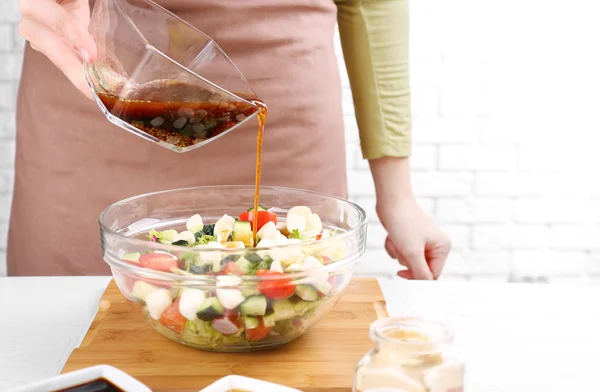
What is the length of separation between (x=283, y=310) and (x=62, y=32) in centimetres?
54

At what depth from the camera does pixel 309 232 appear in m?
1.09

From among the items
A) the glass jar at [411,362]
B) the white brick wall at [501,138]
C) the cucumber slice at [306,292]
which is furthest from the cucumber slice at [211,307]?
the white brick wall at [501,138]

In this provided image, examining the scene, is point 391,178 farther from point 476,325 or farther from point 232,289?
point 232,289

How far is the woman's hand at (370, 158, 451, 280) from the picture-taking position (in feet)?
5.20

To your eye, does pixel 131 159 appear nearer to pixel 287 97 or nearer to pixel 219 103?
pixel 287 97

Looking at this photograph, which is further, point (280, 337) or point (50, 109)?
point (50, 109)

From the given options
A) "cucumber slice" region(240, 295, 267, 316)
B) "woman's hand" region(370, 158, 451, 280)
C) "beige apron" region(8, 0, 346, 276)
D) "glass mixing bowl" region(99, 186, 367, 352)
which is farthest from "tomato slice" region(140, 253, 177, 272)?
"woman's hand" region(370, 158, 451, 280)

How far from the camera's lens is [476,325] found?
1.14 m

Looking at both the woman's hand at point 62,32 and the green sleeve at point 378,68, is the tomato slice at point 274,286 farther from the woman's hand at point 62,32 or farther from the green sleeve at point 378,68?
the green sleeve at point 378,68

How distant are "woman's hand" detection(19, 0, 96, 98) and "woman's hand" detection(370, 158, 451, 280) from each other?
714mm

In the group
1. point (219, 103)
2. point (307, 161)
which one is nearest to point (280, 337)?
point (219, 103)

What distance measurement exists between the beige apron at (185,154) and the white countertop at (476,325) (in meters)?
0.30

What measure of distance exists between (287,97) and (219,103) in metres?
0.55

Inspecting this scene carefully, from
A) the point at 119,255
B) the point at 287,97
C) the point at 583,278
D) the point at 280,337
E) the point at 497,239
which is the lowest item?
the point at 583,278
